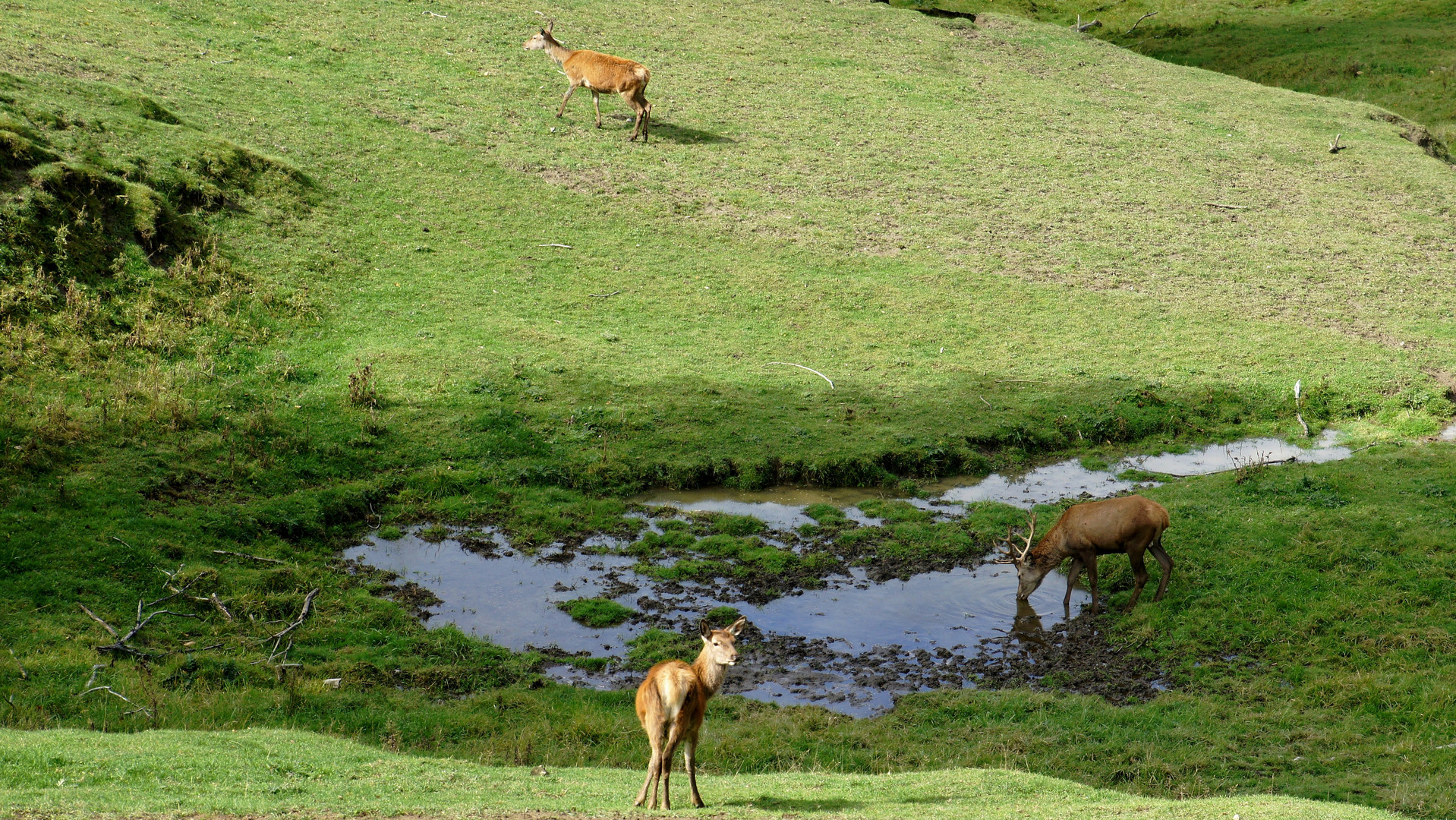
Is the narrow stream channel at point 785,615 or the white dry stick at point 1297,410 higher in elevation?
the white dry stick at point 1297,410

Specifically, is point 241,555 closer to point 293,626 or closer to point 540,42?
point 293,626

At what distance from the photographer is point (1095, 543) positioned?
1426 cm

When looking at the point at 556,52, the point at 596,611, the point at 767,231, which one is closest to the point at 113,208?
the point at 596,611

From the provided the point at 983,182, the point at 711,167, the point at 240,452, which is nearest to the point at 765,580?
the point at 240,452

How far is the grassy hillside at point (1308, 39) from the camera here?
147 feet

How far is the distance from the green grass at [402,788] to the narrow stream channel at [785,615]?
2.86 metres

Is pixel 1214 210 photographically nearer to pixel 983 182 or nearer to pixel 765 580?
pixel 983 182

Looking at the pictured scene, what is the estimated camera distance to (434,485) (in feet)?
55.6

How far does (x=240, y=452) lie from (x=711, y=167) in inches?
670

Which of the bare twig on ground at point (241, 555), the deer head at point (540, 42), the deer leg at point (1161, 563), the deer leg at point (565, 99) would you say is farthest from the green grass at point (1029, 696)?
the deer head at point (540, 42)

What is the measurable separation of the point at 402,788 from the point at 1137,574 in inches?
373

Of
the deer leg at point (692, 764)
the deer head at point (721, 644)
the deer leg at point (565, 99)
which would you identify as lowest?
the deer leg at point (692, 764)

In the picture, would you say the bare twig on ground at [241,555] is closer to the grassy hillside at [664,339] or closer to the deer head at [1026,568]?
the grassy hillside at [664,339]

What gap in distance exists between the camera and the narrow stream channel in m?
12.6
